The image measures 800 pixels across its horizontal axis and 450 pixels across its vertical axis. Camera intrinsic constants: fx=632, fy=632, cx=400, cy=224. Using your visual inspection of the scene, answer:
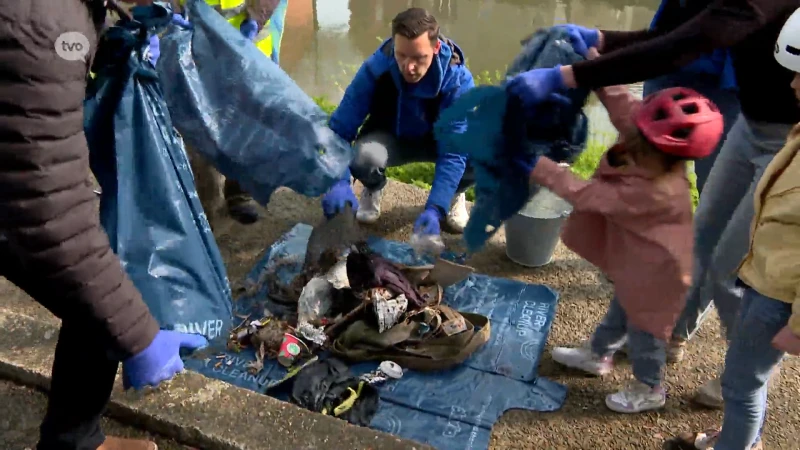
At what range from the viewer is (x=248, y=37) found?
8.66 feet

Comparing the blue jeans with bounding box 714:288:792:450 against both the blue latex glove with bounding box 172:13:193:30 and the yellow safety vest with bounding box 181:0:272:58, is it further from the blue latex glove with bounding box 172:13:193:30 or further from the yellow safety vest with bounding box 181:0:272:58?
the yellow safety vest with bounding box 181:0:272:58

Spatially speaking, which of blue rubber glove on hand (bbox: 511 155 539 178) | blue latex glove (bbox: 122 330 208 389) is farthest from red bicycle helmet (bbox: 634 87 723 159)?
blue latex glove (bbox: 122 330 208 389)

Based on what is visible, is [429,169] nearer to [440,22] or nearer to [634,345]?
[634,345]

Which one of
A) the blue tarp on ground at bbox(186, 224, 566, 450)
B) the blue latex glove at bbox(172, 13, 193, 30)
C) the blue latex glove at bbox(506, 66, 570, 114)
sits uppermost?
the blue latex glove at bbox(172, 13, 193, 30)

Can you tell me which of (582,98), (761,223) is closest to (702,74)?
(582,98)

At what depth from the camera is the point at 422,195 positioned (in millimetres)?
3773

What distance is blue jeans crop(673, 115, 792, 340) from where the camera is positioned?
1914 mm

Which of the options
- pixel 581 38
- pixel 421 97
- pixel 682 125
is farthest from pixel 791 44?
pixel 421 97

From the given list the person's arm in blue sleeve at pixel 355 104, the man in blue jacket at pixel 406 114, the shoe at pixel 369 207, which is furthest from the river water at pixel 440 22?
the person's arm in blue sleeve at pixel 355 104

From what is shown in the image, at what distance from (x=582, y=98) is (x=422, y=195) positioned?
72.2 inches

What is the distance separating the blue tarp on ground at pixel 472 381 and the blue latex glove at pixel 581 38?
47.6 inches

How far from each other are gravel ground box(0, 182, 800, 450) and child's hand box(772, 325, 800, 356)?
798 millimetres

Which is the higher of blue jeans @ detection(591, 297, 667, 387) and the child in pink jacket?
the child in pink jacket

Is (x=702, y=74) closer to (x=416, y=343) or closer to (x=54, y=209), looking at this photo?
(x=416, y=343)
